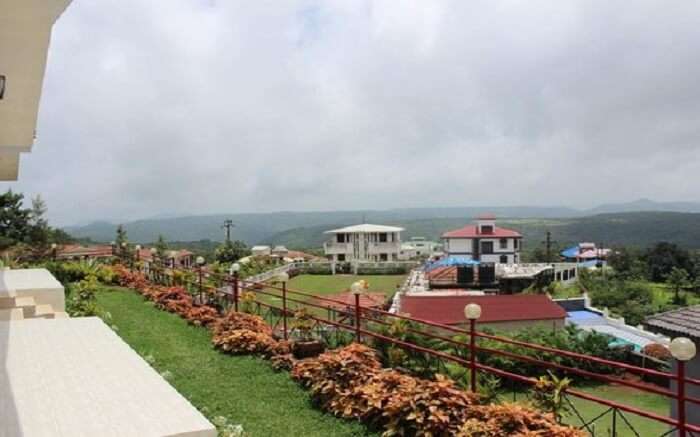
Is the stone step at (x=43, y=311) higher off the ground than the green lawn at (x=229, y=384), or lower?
higher

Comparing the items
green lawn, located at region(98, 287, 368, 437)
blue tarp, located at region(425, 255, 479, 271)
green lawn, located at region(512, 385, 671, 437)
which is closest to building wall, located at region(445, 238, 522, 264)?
blue tarp, located at region(425, 255, 479, 271)

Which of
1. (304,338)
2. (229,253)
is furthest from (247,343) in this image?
(229,253)

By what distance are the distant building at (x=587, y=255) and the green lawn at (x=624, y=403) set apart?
4277 centimetres

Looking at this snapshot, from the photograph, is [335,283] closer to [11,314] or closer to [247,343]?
[247,343]

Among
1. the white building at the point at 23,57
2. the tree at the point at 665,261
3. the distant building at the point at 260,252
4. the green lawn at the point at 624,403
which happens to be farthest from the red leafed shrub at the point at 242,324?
the tree at the point at 665,261

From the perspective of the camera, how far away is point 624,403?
33.4 feet

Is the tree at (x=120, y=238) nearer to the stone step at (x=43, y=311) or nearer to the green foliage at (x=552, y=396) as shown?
the stone step at (x=43, y=311)

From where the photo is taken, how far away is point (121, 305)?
36.1 ft

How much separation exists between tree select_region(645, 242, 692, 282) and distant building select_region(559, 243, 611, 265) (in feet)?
16.2

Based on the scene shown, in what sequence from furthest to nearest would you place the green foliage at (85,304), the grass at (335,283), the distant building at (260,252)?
the distant building at (260,252) < the grass at (335,283) < the green foliage at (85,304)

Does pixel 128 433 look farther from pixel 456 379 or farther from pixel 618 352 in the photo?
pixel 618 352

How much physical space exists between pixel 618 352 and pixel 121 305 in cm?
1087

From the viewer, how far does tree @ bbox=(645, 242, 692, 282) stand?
44969 mm

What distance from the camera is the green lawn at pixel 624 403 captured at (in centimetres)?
791
